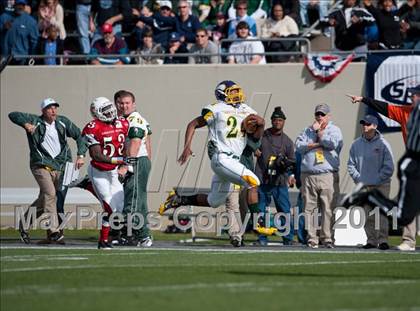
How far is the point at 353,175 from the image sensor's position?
15547 millimetres

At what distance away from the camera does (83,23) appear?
67.1ft

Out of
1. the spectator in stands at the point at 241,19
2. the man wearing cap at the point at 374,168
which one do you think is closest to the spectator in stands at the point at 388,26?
the spectator in stands at the point at 241,19

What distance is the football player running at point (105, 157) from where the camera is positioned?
44.8ft

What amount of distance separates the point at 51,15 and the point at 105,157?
24.1ft

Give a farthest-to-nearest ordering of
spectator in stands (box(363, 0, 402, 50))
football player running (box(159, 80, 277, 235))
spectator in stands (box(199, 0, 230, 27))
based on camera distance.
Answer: spectator in stands (box(199, 0, 230, 27))
spectator in stands (box(363, 0, 402, 50))
football player running (box(159, 80, 277, 235))

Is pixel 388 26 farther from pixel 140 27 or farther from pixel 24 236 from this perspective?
pixel 24 236

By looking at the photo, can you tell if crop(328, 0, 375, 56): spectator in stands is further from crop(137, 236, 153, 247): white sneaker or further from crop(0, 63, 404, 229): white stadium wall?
crop(137, 236, 153, 247): white sneaker

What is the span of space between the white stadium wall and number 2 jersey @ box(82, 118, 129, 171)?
15.9 feet

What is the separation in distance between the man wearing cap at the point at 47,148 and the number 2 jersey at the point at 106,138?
5.95 ft

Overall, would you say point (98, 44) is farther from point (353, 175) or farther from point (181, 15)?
point (353, 175)

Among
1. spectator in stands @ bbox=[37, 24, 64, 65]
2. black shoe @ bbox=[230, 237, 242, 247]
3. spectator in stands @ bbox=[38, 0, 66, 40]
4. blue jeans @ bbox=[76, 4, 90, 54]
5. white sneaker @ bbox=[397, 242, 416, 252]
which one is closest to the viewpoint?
white sneaker @ bbox=[397, 242, 416, 252]

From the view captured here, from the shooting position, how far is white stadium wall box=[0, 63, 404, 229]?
18359 mm

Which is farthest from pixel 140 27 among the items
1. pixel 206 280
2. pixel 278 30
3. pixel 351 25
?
pixel 206 280

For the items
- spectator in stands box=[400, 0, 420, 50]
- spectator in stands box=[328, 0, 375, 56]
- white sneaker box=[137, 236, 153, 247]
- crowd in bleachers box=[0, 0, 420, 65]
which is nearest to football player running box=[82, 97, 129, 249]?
white sneaker box=[137, 236, 153, 247]
